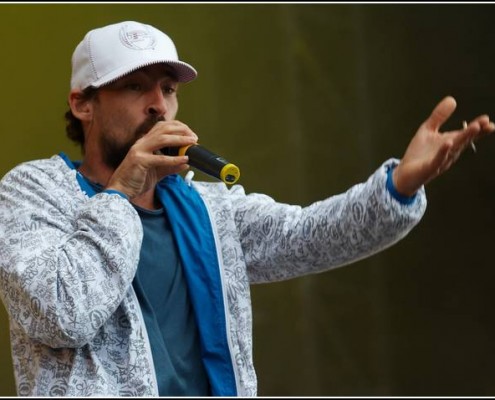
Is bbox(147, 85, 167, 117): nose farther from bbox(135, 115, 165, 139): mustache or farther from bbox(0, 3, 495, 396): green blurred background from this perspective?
bbox(0, 3, 495, 396): green blurred background

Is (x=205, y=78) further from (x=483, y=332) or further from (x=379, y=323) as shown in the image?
(x=483, y=332)

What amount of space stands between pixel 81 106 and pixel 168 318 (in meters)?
0.54

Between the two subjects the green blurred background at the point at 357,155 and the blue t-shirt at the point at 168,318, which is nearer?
the blue t-shirt at the point at 168,318

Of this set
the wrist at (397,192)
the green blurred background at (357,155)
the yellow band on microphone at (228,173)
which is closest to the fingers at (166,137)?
the yellow band on microphone at (228,173)

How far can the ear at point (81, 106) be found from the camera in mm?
2229

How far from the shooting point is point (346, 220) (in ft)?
6.41

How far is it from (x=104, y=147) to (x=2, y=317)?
4.94ft

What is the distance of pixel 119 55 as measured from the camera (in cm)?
215

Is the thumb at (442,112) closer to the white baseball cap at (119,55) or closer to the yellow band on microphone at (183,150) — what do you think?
the yellow band on microphone at (183,150)

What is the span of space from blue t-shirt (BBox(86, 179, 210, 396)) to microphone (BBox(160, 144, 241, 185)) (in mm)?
213

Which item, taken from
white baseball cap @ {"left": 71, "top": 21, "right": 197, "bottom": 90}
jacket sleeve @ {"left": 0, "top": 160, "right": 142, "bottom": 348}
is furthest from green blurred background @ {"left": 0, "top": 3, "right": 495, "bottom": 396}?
jacket sleeve @ {"left": 0, "top": 160, "right": 142, "bottom": 348}

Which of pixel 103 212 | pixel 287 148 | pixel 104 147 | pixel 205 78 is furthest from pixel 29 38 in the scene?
pixel 103 212

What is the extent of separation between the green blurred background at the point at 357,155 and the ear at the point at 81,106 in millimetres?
1783

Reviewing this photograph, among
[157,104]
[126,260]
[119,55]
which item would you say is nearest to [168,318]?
[126,260]
